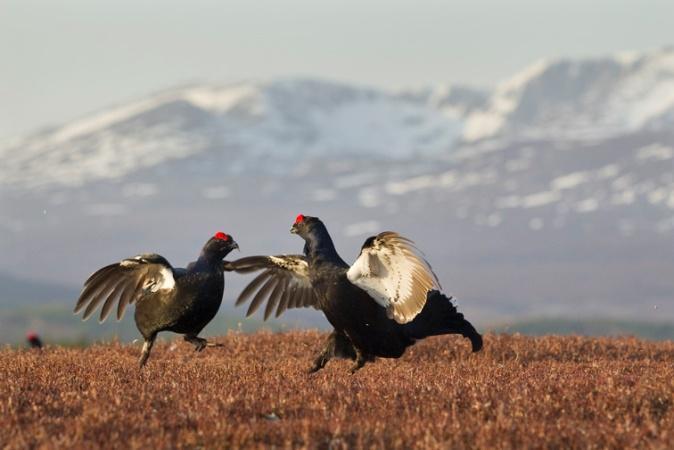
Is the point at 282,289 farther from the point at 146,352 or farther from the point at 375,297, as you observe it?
the point at 375,297

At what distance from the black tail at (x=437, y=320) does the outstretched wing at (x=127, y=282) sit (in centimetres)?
291

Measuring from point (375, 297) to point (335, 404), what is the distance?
9.69ft

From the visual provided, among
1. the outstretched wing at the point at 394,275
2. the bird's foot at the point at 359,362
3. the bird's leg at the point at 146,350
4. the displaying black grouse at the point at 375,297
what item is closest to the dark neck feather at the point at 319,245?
the displaying black grouse at the point at 375,297

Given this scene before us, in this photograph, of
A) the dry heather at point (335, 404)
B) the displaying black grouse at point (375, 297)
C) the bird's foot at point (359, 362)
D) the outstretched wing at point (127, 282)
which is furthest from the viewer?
the outstretched wing at point (127, 282)

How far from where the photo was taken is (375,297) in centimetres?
1311

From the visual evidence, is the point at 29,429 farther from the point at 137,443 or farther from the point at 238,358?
the point at 238,358

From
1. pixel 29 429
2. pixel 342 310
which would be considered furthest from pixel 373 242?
pixel 29 429

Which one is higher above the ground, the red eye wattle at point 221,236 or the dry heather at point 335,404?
the red eye wattle at point 221,236

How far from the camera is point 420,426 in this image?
930 centimetres

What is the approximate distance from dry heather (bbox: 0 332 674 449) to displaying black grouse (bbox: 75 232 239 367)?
534 millimetres

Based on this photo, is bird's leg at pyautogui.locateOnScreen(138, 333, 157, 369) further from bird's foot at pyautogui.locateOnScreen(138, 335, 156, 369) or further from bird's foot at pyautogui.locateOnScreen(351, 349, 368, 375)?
bird's foot at pyautogui.locateOnScreen(351, 349, 368, 375)

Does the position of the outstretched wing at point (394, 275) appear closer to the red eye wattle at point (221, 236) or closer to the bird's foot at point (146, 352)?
the red eye wattle at point (221, 236)

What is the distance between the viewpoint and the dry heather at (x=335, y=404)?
8984mm

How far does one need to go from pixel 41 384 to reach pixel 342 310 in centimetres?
339
